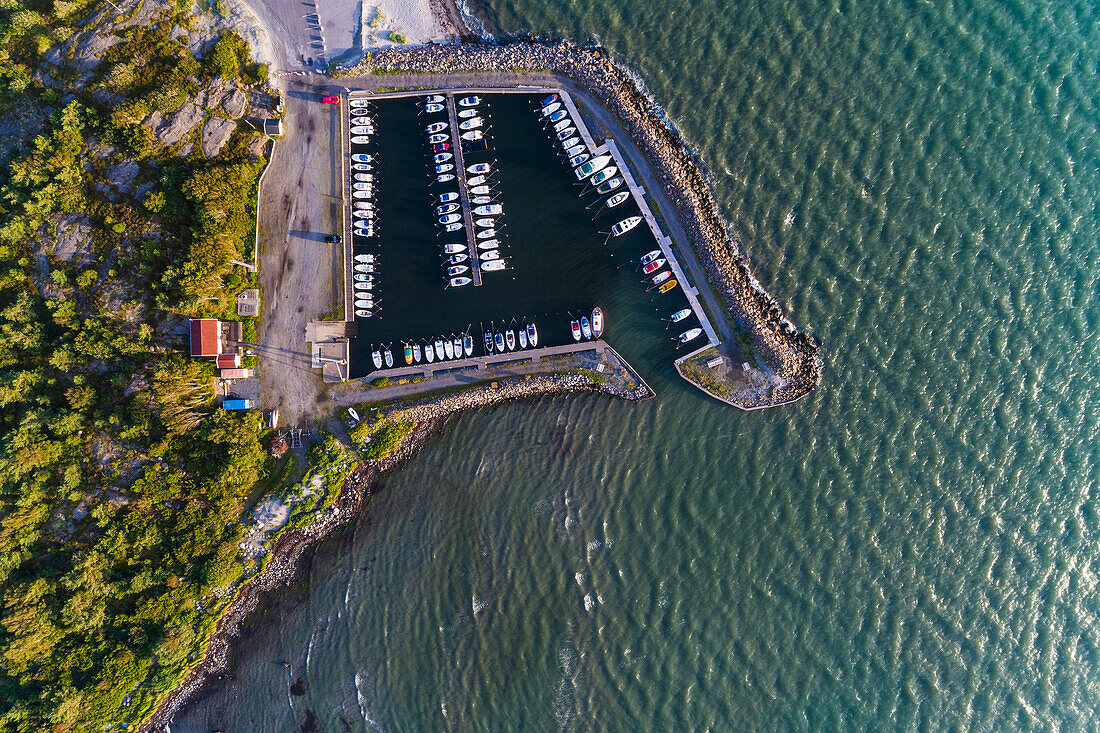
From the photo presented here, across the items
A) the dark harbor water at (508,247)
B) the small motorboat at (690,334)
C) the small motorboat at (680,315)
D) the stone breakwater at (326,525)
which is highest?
the dark harbor water at (508,247)

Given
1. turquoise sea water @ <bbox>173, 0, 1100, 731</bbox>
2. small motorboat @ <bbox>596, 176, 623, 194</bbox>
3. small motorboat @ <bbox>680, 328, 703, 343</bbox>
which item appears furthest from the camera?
small motorboat @ <bbox>596, 176, 623, 194</bbox>

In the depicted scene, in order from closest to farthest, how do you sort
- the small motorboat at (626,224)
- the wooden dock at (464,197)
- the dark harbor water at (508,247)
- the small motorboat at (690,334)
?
the small motorboat at (690,334) < the small motorboat at (626,224) < the dark harbor water at (508,247) < the wooden dock at (464,197)

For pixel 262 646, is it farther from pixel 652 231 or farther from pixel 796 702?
pixel 652 231

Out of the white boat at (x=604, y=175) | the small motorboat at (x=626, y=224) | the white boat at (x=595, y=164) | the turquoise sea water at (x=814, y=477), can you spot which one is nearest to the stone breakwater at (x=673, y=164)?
the turquoise sea water at (x=814, y=477)

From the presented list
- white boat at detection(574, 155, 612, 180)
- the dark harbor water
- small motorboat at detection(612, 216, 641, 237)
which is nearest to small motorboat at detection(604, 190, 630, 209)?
the dark harbor water

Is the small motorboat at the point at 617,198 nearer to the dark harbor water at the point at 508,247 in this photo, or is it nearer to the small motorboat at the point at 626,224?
the dark harbor water at the point at 508,247

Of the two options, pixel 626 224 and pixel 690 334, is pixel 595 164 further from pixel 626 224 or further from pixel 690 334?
pixel 690 334

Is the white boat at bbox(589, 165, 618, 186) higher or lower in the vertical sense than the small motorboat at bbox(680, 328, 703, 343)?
higher

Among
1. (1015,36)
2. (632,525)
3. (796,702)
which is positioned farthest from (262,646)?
(1015,36)

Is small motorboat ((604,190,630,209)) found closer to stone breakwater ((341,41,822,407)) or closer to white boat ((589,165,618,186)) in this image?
white boat ((589,165,618,186))
